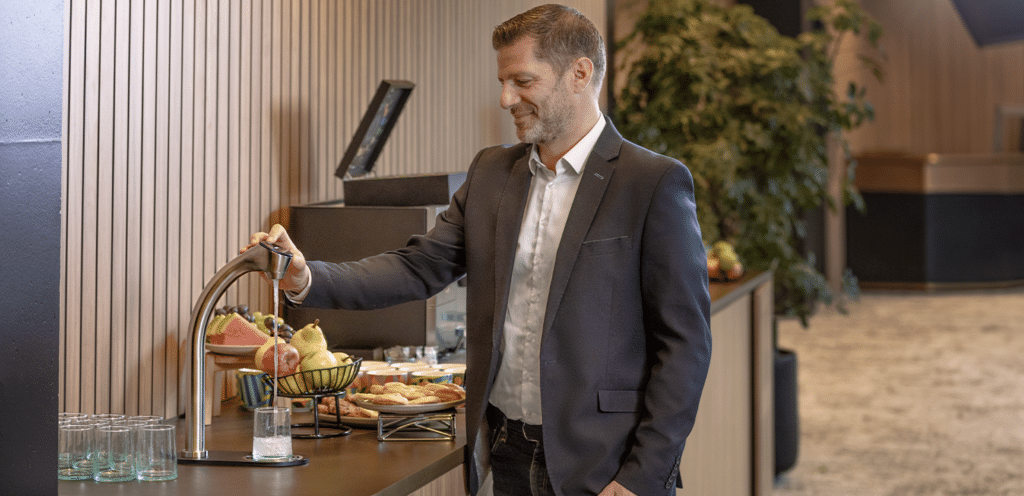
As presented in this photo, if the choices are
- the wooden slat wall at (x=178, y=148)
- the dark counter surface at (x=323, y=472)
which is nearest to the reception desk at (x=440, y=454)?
the dark counter surface at (x=323, y=472)

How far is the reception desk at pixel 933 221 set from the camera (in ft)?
39.0

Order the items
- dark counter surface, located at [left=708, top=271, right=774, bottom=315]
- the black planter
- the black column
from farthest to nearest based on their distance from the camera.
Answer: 1. the black planter
2. dark counter surface, located at [left=708, top=271, right=774, bottom=315]
3. the black column

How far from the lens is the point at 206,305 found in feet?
5.92

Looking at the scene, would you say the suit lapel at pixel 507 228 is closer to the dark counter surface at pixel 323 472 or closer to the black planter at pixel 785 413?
the dark counter surface at pixel 323 472

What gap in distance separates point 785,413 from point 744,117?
57.2 inches

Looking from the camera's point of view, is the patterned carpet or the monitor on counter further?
the patterned carpet

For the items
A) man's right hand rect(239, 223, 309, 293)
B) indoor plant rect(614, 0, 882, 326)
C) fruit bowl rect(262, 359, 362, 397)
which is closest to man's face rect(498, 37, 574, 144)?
man's right hand rect(239, 223, 309, 293)

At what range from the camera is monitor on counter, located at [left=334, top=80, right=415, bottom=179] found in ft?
9.75

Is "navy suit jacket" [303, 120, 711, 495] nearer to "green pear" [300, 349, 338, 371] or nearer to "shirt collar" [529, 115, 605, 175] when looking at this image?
"shirt collar" [529, 115, 605, 175]

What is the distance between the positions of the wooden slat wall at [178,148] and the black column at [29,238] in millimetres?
625

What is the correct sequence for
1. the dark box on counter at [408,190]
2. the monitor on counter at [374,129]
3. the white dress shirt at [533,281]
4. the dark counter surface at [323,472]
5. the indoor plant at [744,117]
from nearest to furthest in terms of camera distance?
the dark counter surface at [323,472] < the white dress shirt at [533,281] < the dark box on counter at [408,190] < the monitor on counter at [374,129] < the indoor plant at [744,117]

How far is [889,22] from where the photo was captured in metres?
13.3

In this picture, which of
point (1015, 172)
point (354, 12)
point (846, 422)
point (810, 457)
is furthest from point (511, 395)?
point (1015, 172)

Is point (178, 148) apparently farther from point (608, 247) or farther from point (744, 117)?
point (744, 117)
